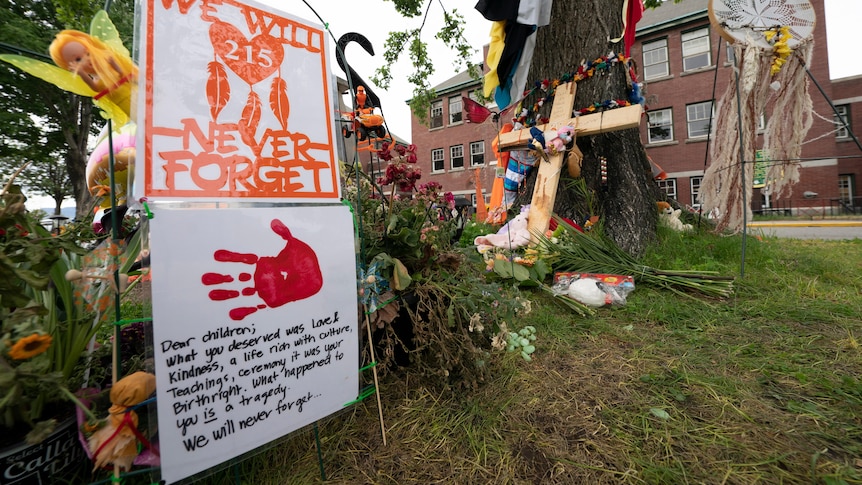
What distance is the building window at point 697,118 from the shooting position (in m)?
13.6

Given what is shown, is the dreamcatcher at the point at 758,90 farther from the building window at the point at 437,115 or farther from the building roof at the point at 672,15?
the building window at the point at 437,115

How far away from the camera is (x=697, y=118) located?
45.3 feet

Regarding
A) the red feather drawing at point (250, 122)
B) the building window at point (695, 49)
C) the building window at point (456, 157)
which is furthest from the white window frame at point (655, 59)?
the red feather drawing at point (250, 122)

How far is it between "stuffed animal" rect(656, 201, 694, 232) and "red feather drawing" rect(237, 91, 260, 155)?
3.58 meters

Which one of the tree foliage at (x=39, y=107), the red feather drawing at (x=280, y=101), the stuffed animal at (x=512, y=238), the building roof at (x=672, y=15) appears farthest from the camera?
the building roof at (x=672, y=15)

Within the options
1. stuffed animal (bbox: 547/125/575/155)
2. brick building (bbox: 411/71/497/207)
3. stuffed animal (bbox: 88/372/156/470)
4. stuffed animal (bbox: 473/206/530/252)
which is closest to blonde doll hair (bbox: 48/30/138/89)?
stuffed animal (bbox: 88/372/156/470)

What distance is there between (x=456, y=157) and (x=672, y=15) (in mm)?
11242

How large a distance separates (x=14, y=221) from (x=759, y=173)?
4.28 meters

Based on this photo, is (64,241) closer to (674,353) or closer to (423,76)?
(674,353)

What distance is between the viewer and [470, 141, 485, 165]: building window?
17.6 meters

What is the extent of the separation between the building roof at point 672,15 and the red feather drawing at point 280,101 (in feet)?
59.1

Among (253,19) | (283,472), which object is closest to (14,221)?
(253,19)

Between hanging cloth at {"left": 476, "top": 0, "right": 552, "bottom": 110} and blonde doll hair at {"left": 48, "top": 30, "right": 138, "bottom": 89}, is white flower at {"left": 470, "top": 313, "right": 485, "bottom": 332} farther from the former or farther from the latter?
hanging cloth at {"left": 476, "top": 0, "right": 552, "bottom": 110}

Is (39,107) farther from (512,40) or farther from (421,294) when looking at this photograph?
(421,294)
